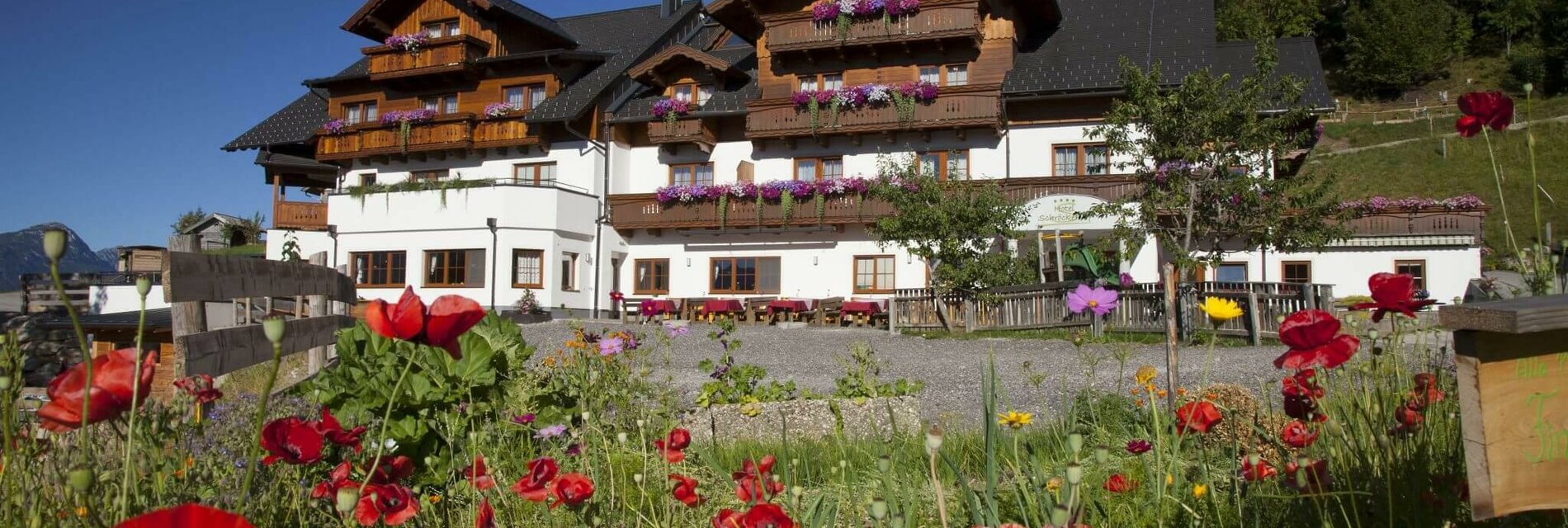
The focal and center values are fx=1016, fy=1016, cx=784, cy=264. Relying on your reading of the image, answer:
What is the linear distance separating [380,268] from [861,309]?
13529mm

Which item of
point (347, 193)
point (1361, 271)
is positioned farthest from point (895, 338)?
point (347, 193)

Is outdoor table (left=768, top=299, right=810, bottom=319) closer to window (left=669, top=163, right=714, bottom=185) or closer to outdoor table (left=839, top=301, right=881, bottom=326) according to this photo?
outdoor table (left=839, top=301, right=881, bottom=326)

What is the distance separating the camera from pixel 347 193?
1080 inches

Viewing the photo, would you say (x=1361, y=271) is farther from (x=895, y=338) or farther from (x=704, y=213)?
(x=704, y=213)

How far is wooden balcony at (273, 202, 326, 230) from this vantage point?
2804 cm

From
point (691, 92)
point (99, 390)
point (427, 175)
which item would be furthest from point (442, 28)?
point (99, 390)

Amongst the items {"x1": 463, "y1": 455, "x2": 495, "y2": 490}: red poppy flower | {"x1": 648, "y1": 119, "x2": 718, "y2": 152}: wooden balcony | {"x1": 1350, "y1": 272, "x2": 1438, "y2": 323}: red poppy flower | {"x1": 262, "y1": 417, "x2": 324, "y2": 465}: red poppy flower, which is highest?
{"x1": 648, "y1": 119, "x2": 718, "y2": 152}: wooden balcony

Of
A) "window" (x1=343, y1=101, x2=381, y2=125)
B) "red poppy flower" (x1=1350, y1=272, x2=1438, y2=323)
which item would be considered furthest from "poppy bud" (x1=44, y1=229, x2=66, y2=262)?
"window" (x1=343, y1=101, x2=381, y2=125)

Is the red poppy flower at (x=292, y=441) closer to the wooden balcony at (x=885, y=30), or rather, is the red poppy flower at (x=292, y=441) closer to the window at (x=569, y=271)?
the wooden balcony at (x=885, y=30)

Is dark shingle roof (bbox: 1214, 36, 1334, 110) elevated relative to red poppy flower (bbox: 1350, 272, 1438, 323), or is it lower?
elevated

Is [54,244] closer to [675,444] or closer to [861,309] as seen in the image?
[675,444]

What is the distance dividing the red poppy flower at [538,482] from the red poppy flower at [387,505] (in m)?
0.20

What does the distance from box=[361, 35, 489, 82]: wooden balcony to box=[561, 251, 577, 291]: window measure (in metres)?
6.17

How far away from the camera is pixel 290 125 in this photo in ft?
104
